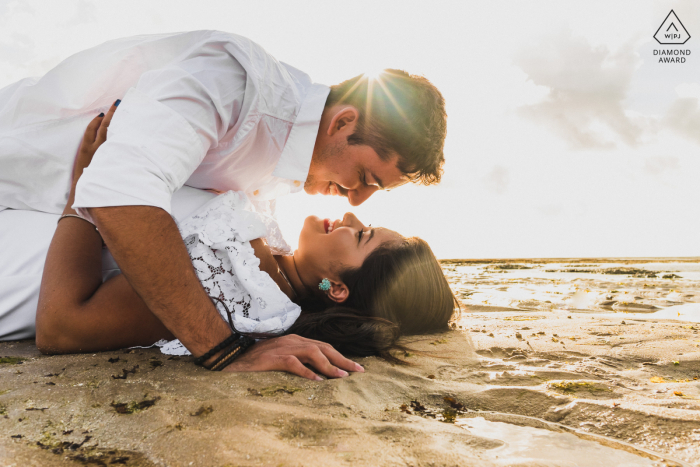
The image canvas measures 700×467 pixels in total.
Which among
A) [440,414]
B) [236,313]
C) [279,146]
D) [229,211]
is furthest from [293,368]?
[279,146]

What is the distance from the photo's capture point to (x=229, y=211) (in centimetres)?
255

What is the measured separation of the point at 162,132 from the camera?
1851 mm

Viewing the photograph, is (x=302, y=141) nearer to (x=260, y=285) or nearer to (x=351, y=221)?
(x=351, y=221)

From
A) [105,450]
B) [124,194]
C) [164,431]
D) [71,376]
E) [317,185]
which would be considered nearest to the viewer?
[105,450]

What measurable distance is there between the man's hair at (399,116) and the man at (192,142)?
0.03ft

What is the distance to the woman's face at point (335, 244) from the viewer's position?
299 centimetres

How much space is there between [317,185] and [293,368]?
1.69 meters

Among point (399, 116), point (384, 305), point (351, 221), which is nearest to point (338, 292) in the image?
point (384, 305)

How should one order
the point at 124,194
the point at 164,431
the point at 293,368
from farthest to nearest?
the point at 293,368, the point at 124,194, the point at 164,431

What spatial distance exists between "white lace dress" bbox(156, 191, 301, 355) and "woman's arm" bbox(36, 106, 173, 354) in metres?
0.26

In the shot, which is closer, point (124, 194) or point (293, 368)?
point (124, 194)

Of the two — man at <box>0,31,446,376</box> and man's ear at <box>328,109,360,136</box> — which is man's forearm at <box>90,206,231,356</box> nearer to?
man at <box>0,31,446,376</box>

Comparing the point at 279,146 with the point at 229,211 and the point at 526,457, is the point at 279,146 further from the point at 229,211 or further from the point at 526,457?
the point at 526,457

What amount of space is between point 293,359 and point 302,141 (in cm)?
146
